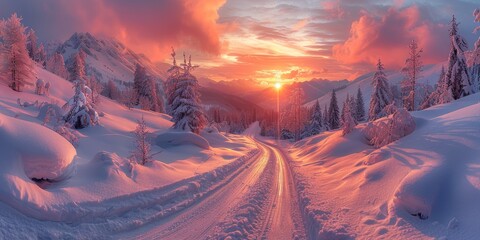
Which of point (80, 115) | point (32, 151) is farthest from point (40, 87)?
point (32, 151)

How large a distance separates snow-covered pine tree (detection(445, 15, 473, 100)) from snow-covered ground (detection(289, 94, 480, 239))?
18027 millimetres

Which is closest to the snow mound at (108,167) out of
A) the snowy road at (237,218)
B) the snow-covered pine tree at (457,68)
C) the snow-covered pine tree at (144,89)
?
the snowy road at (237,218)

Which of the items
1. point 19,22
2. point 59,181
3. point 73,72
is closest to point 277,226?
point 59,181

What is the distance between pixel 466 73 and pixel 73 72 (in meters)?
69.5

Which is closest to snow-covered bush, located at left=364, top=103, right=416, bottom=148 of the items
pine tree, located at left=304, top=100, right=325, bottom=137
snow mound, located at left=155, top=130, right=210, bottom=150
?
snow mound, located at left=155, top=130, right=210, bottom=150

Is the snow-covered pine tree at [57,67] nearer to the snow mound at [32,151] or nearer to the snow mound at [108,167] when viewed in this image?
the snow mound at [108,167]

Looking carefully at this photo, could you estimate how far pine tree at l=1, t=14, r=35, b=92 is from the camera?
37.3 metres

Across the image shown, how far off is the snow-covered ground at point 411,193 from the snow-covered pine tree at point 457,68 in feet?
59.1

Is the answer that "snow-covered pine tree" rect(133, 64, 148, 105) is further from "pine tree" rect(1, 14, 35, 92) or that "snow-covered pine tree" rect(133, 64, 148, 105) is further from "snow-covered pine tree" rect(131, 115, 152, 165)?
"snow-covered pine tree" rect(131, 115, 152, 165)

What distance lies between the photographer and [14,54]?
37.9 metres

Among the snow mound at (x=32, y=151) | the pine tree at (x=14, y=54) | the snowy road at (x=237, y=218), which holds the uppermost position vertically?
the pine tree at (x=14, y=54)

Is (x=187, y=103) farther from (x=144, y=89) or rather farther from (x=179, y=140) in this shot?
(x=144, y=89)

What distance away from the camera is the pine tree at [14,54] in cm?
3728

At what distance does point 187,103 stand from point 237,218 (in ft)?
83.8
